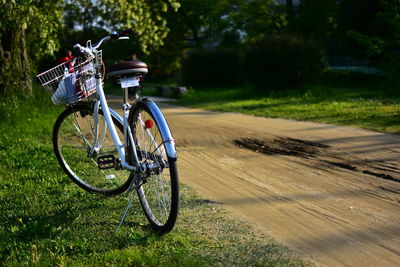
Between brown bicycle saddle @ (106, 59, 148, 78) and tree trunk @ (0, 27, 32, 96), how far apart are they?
7690mm

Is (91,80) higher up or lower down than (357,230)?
higher up

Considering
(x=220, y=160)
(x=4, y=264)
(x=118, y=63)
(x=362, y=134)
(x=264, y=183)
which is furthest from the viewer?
(x=362, y=134)

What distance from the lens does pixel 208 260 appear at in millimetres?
3348

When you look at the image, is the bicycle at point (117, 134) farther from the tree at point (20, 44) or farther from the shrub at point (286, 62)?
the shrub at point (286, 62)

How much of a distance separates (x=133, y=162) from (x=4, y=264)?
1.21 metres

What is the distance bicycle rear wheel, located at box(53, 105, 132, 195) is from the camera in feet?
15.9

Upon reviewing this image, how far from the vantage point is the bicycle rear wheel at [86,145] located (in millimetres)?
4857

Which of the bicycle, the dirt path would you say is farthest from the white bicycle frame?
the dirt path

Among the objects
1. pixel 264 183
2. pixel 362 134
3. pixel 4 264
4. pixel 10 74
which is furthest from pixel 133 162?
pixel 10 74

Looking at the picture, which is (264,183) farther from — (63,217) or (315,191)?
(63,217)

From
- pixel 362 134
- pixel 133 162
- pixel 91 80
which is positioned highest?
pixel 91 80

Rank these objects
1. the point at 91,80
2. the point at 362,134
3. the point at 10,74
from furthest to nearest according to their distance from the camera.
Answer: the point at 10,74 < the point at 362,134 < the point at 91,80

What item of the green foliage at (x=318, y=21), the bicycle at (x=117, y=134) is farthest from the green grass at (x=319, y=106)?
the green foliage at (x=318, y=21)

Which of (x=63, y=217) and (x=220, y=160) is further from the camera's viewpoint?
(x=220, y=160)
